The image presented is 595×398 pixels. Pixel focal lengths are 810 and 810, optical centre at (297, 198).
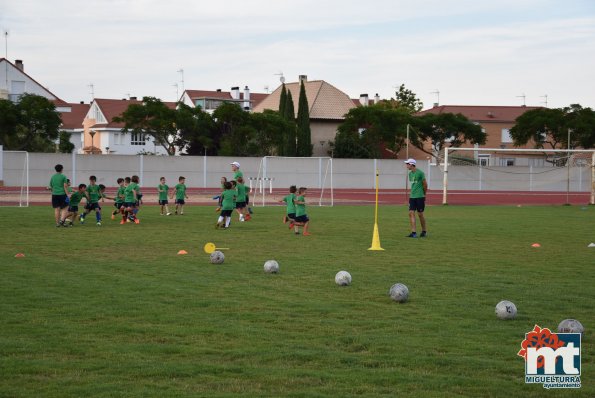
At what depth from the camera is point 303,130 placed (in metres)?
72.3

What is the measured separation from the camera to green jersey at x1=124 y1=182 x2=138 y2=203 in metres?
24.6

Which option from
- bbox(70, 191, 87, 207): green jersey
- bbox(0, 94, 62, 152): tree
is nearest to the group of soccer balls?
bbox(70, 191, 87, 207): green jersey

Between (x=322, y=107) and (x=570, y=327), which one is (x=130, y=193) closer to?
(x=570, y=327)

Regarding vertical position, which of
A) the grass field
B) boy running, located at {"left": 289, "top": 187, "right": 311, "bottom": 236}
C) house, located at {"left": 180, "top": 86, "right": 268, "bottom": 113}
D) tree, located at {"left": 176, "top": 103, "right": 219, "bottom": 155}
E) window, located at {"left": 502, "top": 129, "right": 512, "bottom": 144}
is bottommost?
the grass field

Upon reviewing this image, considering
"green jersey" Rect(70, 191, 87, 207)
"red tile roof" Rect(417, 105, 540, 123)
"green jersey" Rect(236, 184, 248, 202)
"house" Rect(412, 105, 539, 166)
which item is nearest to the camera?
"green jersey" Rect(70, 191, 87, 207)

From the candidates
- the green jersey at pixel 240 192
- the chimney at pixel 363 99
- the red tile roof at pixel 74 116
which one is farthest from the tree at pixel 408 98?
the green jersey at pixel 240 192

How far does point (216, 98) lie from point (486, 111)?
35.7 metres

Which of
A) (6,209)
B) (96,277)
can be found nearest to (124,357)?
(96,277)

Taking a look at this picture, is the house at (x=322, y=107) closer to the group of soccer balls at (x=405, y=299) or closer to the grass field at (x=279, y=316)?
the grass field at (x=279, y=316)

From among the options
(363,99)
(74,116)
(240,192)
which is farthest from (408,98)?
(240,192)

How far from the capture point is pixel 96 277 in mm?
12852

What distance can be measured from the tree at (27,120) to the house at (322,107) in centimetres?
2594

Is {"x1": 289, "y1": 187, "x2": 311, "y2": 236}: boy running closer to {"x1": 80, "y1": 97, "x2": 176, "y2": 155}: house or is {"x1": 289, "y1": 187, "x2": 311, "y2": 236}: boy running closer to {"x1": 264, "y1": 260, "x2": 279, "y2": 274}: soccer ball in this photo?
{"x1": 264, "y1": 260, "x2": 279, "y2": 274}: soccer ball

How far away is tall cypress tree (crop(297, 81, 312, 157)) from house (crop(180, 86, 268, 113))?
29822mm
